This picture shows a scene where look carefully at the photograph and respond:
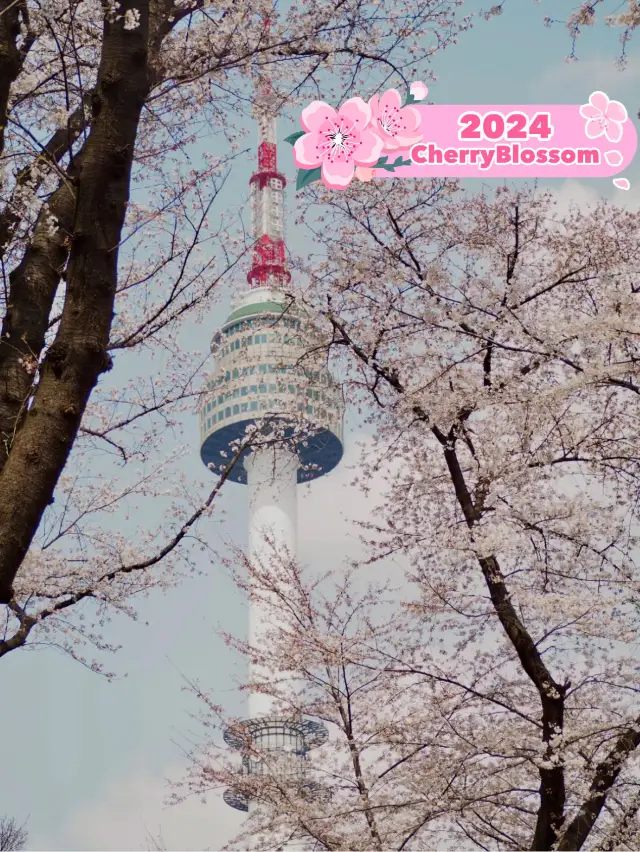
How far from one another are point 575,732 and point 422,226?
4951mm

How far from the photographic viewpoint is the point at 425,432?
8633 mm

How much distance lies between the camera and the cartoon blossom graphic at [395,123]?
11.4 meters

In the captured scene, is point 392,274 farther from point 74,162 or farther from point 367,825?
point 367,825

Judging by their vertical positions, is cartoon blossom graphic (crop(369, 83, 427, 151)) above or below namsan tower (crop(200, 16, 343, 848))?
below

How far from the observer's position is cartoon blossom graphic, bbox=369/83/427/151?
450 inches

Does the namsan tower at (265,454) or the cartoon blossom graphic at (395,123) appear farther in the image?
the namsan tower at (265,454)

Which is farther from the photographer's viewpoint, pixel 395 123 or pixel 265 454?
pixel 265 454

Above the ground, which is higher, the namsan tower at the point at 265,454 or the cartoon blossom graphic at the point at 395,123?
the namsan tower at the point at 265,454

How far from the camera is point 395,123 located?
1186 centimetres

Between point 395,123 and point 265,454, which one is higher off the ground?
point 265,454

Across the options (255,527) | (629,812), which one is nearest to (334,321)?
(629,812)

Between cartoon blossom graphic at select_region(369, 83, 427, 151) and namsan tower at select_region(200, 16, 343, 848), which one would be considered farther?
namsan tower at select_region(200, 16, 343, 848)

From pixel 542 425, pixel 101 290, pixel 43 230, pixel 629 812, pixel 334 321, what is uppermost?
pixel 334 321

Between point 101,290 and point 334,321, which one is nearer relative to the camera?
point 101,290
